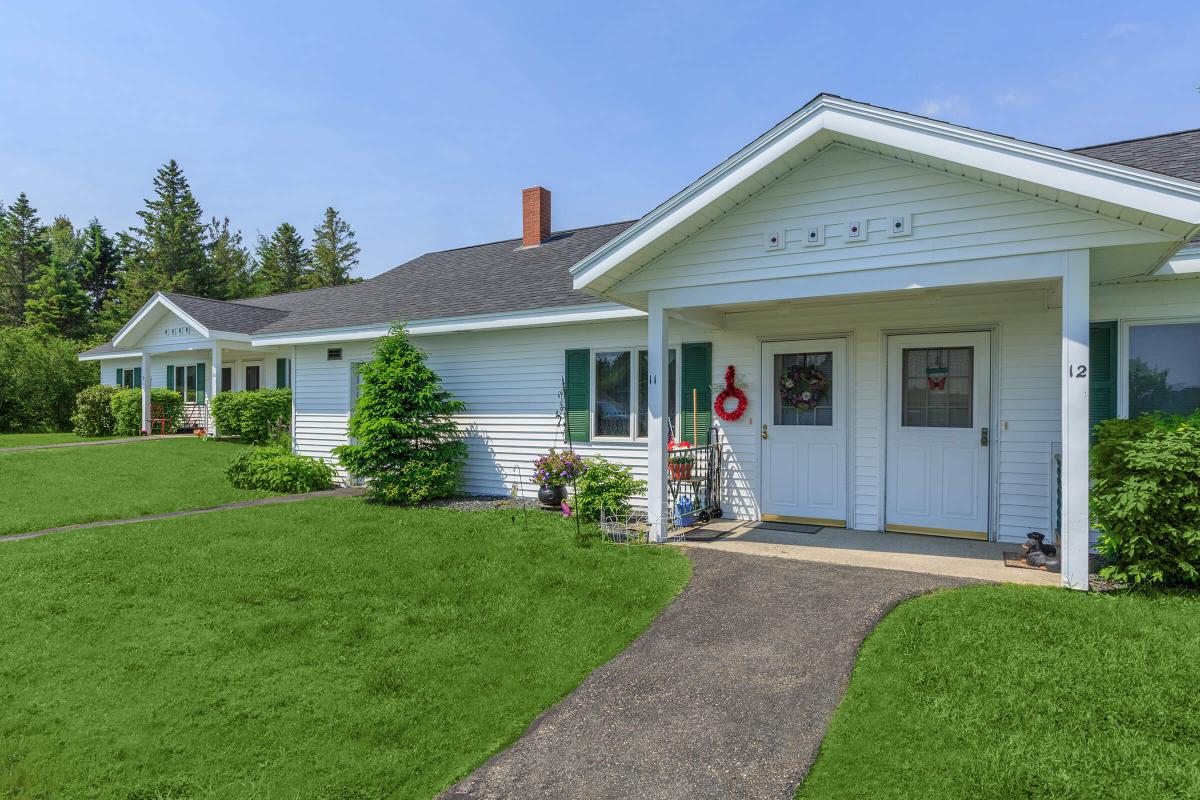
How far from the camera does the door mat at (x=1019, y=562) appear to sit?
5.51 m

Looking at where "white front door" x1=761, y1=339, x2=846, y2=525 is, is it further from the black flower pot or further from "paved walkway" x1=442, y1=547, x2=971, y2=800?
the black flower pot

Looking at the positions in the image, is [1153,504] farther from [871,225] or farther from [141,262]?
[141,262]

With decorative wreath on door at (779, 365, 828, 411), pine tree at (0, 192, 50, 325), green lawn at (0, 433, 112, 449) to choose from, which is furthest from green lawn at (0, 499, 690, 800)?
pine tree at (0, 192, 50, 325)

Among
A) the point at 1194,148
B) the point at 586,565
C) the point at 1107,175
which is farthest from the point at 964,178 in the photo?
the point at 586,565

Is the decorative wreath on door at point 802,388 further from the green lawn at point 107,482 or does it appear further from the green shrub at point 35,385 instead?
the green shrub at point 35,385

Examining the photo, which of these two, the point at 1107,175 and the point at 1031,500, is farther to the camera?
the point at 1031,500

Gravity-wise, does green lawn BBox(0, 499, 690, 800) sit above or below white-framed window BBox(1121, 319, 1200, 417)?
below

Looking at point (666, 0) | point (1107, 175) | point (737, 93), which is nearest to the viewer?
point (1107, 175)

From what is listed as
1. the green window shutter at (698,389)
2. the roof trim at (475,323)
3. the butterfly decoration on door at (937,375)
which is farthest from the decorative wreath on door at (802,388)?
the roof trim at (475,323)

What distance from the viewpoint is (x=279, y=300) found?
2280 cm

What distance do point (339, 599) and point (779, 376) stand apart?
5.42 meters

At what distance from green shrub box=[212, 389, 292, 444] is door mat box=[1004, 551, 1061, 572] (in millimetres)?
15131

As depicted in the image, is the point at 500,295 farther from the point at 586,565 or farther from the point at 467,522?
the point at 586,565

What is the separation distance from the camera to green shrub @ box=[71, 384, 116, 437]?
A: 67.4 feet
